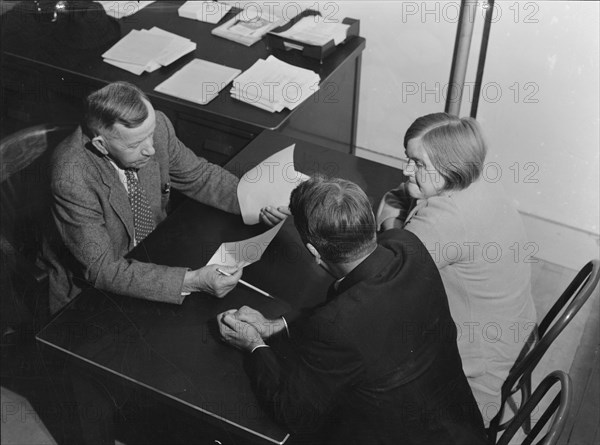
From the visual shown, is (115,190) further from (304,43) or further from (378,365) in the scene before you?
(304,43)

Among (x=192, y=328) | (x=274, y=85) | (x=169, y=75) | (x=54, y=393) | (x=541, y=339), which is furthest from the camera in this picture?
(x=169, y=75)

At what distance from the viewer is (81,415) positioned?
216 centimetres

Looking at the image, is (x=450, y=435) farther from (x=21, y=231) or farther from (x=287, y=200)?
(x=21, y=231)

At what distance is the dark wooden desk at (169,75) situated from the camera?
9.52ft

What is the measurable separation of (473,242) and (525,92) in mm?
1412

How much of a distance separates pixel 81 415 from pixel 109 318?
0.42 metres

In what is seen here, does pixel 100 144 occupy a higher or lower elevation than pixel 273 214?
higher

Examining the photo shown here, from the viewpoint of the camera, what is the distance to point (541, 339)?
201 cm

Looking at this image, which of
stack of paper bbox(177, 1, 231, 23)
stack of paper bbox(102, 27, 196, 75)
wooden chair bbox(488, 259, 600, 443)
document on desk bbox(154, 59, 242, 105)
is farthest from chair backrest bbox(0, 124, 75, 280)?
wooden chair bbox(488, 259, 600, 443)

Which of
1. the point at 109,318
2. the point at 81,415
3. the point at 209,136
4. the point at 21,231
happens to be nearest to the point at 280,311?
the point at 109,318

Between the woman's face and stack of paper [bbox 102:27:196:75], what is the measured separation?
57.6 inches

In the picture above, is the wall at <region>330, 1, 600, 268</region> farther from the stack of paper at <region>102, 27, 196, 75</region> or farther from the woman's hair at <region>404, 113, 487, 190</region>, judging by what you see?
the woman's hair at <region>404, 113, 487, 190</region>

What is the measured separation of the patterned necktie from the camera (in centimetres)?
229

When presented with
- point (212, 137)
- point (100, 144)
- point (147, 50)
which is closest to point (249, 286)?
point (100, 144)
